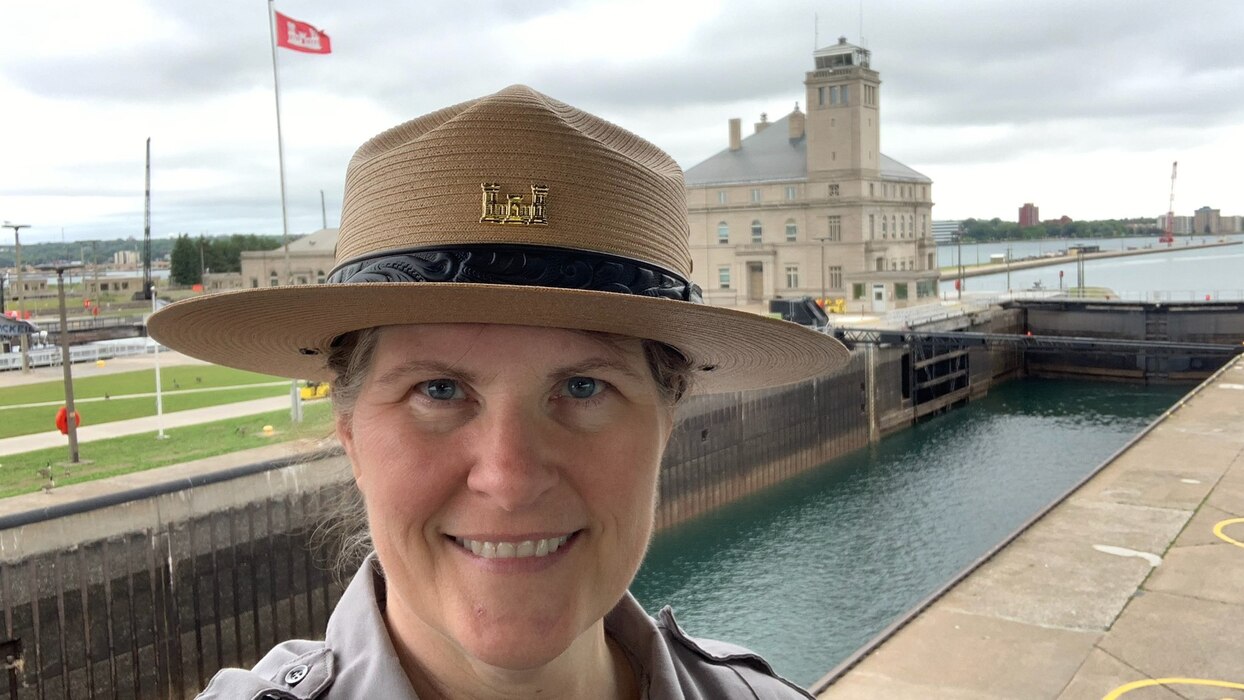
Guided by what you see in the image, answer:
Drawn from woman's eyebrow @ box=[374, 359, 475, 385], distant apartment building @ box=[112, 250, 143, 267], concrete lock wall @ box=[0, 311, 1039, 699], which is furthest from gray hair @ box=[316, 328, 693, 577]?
distant apartment building @ box=[112, 250, 143, 267]

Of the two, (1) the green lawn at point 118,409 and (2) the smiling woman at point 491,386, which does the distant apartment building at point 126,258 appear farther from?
(2) the smiling woman at point 491,386

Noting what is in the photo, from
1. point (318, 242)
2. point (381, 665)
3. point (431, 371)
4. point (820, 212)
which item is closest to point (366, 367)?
point (431, 371)

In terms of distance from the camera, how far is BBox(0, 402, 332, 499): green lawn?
1477 centimetres

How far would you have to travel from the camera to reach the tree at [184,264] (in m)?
80.4

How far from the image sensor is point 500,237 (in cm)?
147

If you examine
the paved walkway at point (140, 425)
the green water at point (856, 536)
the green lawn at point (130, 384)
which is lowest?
the green water at point (856, 536)

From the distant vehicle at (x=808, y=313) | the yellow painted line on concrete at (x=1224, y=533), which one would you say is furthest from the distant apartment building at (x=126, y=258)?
the yellow painted line on concrete at (x=1224, y=533)

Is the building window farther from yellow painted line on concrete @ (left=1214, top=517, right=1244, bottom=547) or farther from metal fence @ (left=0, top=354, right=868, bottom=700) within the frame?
metal fence @ (left=0, top=354, right=868, bottom=700)

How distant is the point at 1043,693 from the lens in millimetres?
8844

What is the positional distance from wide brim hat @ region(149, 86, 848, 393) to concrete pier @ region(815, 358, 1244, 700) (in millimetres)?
8149

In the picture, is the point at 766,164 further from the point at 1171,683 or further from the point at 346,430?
the point at 346,430

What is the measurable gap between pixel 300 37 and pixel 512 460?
2732 cm

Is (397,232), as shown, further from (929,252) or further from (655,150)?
(929,252)

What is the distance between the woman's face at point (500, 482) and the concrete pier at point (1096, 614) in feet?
26.4
